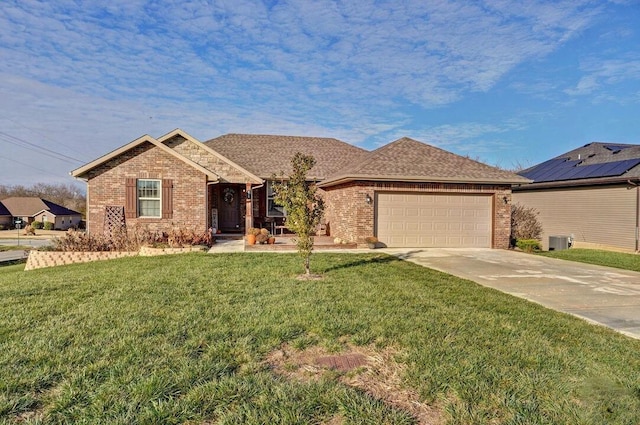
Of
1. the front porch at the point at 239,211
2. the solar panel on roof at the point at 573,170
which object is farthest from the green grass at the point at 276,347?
the solar panel on roof at the point at 573,170

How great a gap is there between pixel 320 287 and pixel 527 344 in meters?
3.53

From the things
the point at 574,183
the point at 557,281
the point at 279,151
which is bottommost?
the point at 557,281

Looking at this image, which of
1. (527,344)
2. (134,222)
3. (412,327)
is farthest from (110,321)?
(134,222)

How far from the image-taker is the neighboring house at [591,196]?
15.3 m

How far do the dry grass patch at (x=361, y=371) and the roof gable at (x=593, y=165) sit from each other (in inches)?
638

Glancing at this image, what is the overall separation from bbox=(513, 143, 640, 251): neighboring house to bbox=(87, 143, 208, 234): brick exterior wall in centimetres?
1576

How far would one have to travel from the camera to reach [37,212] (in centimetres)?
4872

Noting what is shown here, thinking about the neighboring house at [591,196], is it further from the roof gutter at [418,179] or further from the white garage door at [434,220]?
the white garage door at [434,220]

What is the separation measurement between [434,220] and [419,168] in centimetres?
208

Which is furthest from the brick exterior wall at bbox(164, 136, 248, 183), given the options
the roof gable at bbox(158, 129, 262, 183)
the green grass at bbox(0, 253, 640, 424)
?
the green grass at bbox(0, 253, 640, 424)

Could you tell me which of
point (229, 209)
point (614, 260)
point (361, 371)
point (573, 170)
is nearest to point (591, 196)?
point (573, 170)

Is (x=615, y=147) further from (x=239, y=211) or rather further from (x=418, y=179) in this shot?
(x=239, y=211)

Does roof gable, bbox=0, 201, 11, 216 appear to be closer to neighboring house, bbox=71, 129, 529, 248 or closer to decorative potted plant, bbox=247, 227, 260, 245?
neighboring house, bbox=71, 129, 529, 248

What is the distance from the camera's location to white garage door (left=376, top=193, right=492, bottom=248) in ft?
46.4
